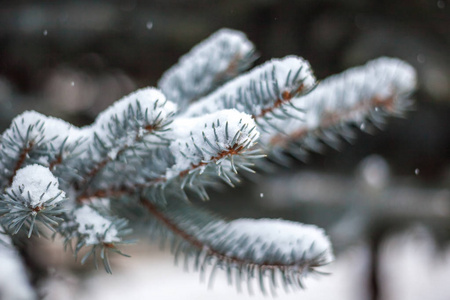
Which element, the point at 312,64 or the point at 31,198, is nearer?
the point at 31,198

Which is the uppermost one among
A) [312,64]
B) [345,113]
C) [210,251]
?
[312,64]

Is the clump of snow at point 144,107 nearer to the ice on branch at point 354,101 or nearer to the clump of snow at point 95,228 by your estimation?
the clump of snow at point 95,228

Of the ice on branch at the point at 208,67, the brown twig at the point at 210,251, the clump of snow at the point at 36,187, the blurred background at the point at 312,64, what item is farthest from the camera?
the blurred background at the point at 312,64

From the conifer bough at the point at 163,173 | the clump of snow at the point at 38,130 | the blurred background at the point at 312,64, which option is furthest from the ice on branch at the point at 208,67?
the blurred background at the point at 312,64

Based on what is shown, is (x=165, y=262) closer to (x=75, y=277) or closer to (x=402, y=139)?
(x=402, y=139)

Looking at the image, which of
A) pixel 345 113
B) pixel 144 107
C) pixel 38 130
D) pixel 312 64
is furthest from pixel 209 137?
pixel 312 64

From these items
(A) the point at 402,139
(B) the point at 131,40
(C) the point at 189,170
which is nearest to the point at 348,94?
(C) the point at 189,170

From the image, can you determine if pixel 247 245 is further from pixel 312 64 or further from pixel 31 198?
pixel 312 64
